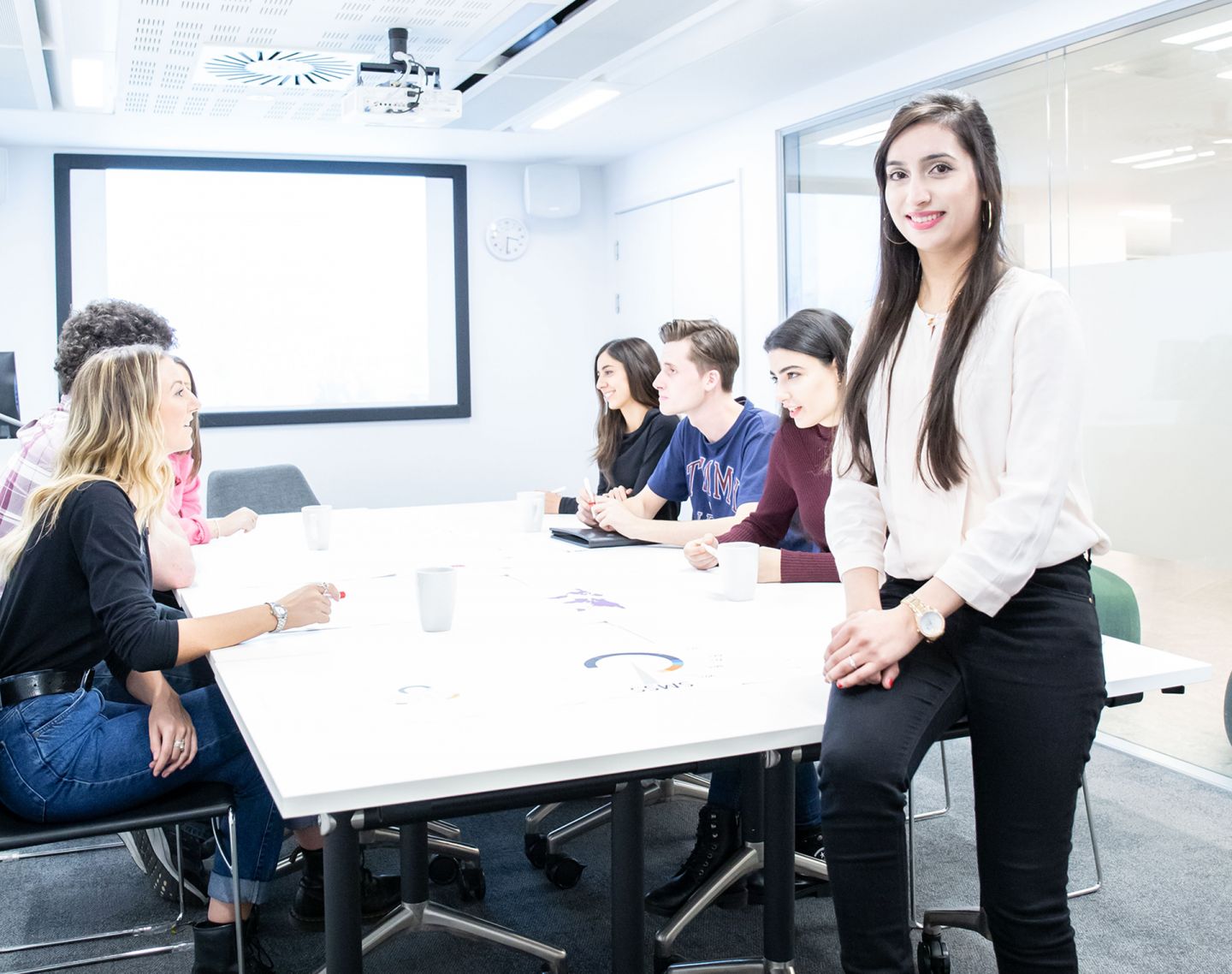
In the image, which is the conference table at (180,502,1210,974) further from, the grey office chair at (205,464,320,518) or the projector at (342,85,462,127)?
the projector at (342,85,462,127)

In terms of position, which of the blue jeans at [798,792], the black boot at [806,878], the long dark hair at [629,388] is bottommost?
the black boot at [806,878]

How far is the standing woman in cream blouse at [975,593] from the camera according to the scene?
1.40 meters

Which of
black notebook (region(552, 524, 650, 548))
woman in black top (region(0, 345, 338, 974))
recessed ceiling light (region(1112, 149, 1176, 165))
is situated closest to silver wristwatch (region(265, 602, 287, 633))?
woman in black top (region(0, 345, 338, 974))

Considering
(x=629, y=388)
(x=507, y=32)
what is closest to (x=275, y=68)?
(x=507, y=32)

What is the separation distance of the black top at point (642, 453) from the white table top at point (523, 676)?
1.09m

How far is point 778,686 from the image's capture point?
5.36 ft

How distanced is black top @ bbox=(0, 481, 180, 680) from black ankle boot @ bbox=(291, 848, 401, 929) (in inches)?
28.1

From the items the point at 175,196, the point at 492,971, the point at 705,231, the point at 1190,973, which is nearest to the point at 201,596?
the point at 492,971

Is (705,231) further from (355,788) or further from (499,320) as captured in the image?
(355,788)

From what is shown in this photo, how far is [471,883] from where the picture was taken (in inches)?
98.9

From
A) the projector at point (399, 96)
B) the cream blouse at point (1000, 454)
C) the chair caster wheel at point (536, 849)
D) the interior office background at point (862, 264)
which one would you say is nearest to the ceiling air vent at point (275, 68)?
the projector at point (399, 96)

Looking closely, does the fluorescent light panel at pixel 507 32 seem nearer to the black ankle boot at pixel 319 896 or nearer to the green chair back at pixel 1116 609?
the green chair back at pixel 1116 609

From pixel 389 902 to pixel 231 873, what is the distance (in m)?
0.57

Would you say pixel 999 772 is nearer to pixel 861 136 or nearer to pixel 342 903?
pixel 342 903
